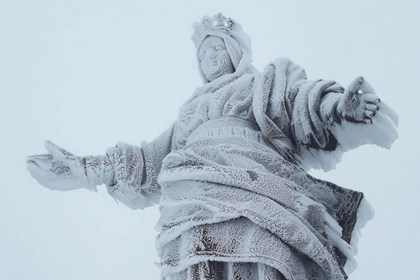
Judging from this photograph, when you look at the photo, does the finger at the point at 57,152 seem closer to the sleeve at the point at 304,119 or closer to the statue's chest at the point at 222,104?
the statue's chest at the point at 222,104

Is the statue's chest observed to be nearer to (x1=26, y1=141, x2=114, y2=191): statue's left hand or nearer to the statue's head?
the statue's head

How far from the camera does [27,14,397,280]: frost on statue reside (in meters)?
4.48

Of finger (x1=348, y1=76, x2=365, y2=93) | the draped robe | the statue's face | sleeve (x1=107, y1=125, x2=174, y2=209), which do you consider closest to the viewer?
the draped robe

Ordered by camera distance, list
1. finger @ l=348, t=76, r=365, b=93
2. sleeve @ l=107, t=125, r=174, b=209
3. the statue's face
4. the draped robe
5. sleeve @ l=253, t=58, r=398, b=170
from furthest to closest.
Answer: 1. the statue's face
2. sleeve @ l=107, t=125, r=174, b=209
3. sleeve @ l=253, t=58, r=398, b=170
4. finger @ l=348, t=76, r=365, b=93
5. the draped robe

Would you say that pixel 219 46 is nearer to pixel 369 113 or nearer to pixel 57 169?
pixel 57 169

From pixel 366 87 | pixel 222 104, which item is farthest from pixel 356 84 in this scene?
pixel 222 104

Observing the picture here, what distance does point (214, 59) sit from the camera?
6379mm

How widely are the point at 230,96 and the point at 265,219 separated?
1.45 metres

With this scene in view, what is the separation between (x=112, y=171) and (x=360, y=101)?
2.07 m

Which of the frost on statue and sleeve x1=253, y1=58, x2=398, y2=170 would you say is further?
sleeve x1=253, y1=58, x2=398, y2=170

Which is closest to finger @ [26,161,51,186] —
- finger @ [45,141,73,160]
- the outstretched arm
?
finger @ [45,141,73,160]

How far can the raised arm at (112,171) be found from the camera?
5863 millimetres

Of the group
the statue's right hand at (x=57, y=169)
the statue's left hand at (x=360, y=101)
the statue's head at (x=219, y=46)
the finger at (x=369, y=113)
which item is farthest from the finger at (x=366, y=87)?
the statue's right hand at (x=57, y=169)

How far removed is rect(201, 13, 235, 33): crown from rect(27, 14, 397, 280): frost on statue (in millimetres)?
197
